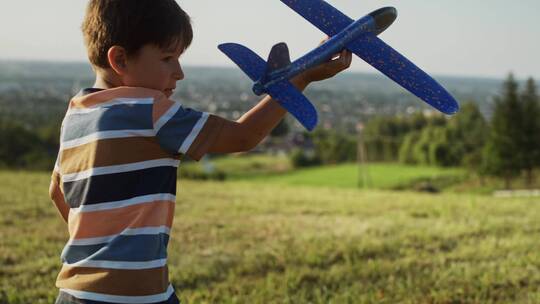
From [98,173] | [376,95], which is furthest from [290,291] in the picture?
[376,95]

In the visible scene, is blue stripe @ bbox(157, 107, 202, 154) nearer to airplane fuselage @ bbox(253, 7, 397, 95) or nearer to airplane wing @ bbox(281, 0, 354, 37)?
airplane fuselage @ bbox(253, 7, 397, 95)

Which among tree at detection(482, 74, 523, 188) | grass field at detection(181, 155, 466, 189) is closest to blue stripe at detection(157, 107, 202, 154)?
grass field at detection(181, 155, 466, 189)

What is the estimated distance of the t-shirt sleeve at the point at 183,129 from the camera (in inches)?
70.2

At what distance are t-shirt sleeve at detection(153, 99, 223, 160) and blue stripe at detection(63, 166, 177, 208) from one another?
0.29 ft

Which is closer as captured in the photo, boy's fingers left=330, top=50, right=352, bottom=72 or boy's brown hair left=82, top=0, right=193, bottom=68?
boy's brown hair left=82, top=0, right=193, bottom=68

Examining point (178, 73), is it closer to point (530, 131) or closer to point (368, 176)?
point (530, 131)

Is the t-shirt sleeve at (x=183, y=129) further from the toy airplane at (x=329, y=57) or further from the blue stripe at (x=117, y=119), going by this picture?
the toy airplane at (x=329, y=57)

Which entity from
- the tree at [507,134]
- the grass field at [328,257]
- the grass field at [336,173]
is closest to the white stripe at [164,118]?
the grass field at [328,257]

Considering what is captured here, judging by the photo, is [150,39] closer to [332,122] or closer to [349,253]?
[349,253]

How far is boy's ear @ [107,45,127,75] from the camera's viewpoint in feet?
5.82

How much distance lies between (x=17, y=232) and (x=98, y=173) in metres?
4.54

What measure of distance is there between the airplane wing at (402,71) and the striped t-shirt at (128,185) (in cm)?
52

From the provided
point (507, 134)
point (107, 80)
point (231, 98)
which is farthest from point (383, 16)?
point (231, 98)

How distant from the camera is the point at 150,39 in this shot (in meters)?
1.78
